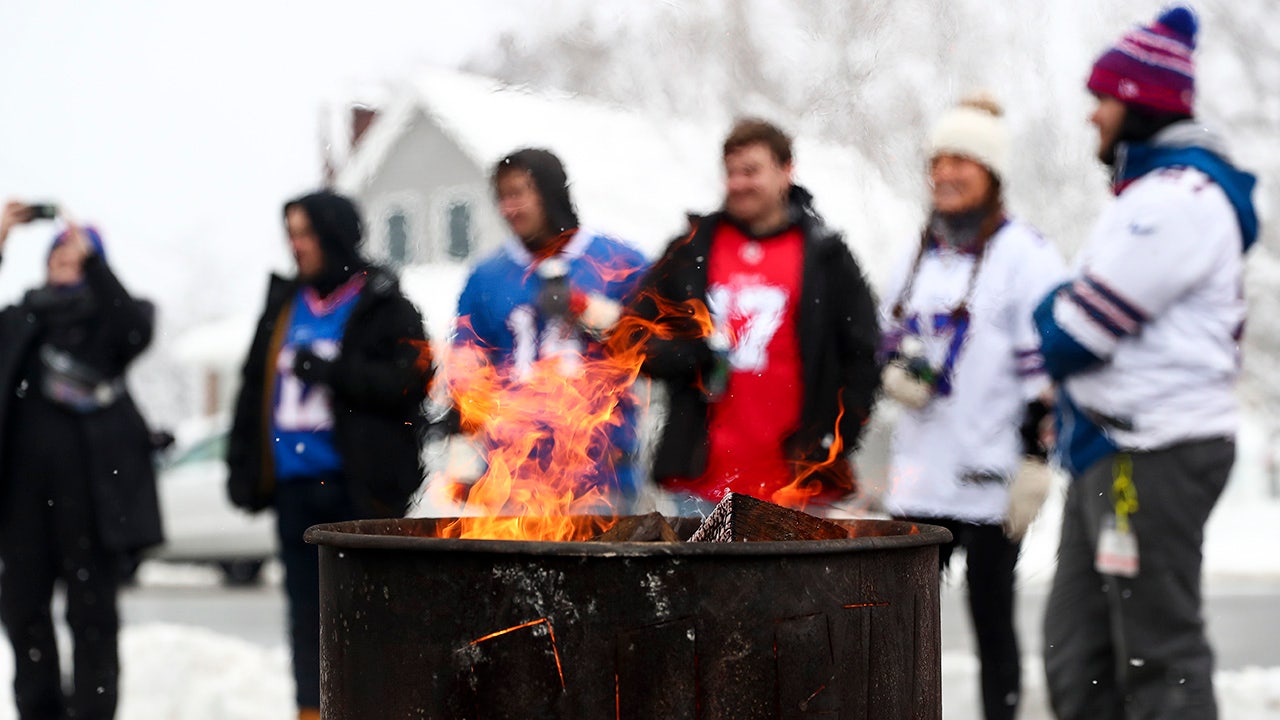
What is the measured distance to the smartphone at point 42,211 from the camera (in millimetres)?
5031

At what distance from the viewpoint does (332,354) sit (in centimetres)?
455

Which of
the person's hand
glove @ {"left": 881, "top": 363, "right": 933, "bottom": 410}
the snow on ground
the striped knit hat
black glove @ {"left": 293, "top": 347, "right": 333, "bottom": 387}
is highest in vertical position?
the striped knit hat

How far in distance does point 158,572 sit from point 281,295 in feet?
37.2

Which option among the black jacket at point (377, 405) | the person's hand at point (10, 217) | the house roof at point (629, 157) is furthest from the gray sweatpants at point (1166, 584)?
the person's hand at point (10, 217)

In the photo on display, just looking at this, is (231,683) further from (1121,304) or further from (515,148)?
(1121,304)

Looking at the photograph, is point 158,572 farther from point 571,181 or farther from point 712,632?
point 712,632

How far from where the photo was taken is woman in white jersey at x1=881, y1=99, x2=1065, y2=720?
3.96m

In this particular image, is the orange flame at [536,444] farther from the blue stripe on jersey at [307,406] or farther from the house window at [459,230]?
the house window at [459,230]

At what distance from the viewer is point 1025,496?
3850mm

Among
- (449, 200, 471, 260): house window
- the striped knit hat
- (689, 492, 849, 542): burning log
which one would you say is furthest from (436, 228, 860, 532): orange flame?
(449, 200, 471, 260): house window

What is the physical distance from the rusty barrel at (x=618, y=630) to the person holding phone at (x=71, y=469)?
9.81ft

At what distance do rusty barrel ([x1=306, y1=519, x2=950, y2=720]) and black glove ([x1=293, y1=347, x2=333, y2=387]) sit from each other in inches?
91.9

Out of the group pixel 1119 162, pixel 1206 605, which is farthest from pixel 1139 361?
pixel 1206 605

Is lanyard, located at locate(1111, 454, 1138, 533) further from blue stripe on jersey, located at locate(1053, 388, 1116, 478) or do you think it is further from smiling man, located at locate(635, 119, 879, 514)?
smiling man, located at locate(635, 119, 879, 514)
